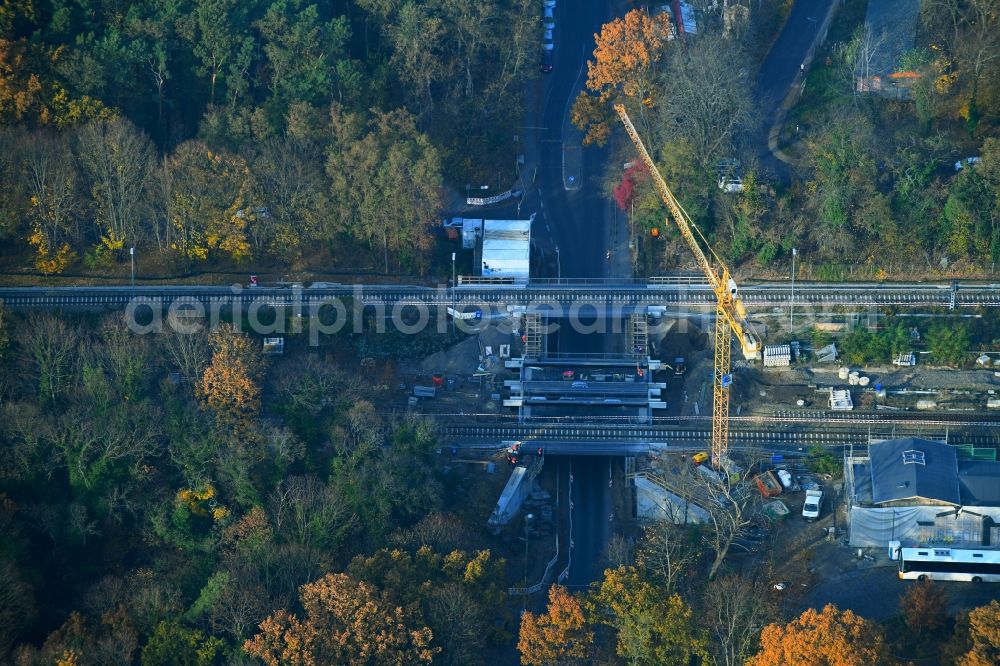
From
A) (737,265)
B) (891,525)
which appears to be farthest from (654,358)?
(891,525)

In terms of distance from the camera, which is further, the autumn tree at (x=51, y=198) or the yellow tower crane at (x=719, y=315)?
the autumn tree at (x=51, y=198)

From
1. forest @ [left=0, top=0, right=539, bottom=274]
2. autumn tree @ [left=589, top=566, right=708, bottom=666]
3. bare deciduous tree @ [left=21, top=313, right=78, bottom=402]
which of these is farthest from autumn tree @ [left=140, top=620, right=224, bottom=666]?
forest @ [left=0, top=0, right=539, bottom=274]

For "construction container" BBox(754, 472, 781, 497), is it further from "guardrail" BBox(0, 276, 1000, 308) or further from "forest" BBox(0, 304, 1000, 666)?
"guardrail" BBox(0, 276, 1000, 308)

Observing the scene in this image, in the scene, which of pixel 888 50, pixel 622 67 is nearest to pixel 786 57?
pixel 888 50

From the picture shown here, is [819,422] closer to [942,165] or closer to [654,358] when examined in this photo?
[654,358]

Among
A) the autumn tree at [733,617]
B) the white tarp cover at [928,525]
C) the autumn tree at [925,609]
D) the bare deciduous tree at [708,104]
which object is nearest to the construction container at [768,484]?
the white tarp cover at [928,525]

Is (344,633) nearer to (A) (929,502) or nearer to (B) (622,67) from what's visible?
(A) (929,502)

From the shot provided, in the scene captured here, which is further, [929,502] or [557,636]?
[929,502]

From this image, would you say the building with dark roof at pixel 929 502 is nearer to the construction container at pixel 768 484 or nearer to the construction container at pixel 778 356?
the construction container at pixel 768 484
